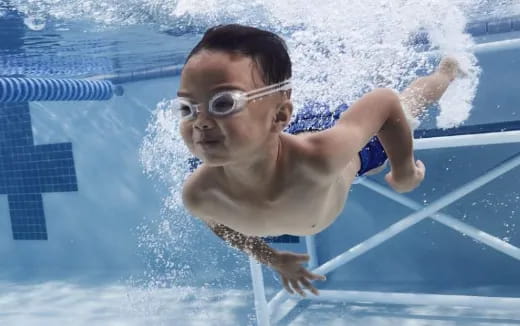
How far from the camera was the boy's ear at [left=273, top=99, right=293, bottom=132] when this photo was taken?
1.86 m

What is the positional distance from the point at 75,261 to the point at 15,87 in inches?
156

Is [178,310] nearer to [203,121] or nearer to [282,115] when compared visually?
[282,115]

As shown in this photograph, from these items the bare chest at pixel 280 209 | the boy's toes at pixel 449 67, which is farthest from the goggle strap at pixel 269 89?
the boy's toes at pixel 449 67

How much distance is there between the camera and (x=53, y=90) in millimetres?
8062

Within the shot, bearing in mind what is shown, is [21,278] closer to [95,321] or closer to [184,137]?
[95,321]

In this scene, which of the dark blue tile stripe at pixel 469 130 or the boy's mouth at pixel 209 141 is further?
the dark blue tile stripe at pixel 469 130

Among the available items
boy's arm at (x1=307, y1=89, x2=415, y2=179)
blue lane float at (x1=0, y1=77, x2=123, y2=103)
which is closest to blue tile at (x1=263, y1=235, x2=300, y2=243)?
blue lane float at (x1=0, y1=77, x2=123, y2=103)

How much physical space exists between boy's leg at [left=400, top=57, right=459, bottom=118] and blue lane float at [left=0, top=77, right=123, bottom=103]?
5609 mm

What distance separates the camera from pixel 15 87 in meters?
7.21

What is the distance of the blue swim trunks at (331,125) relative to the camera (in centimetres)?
312

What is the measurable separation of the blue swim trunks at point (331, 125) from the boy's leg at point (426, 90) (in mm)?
288

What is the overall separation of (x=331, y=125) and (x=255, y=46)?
1.41 m

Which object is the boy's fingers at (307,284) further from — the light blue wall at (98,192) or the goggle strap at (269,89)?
the light blue wall at (98,192)

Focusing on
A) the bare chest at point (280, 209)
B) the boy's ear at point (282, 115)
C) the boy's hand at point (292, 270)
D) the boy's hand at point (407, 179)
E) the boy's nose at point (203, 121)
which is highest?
the boy's ear at point (282, 115)
